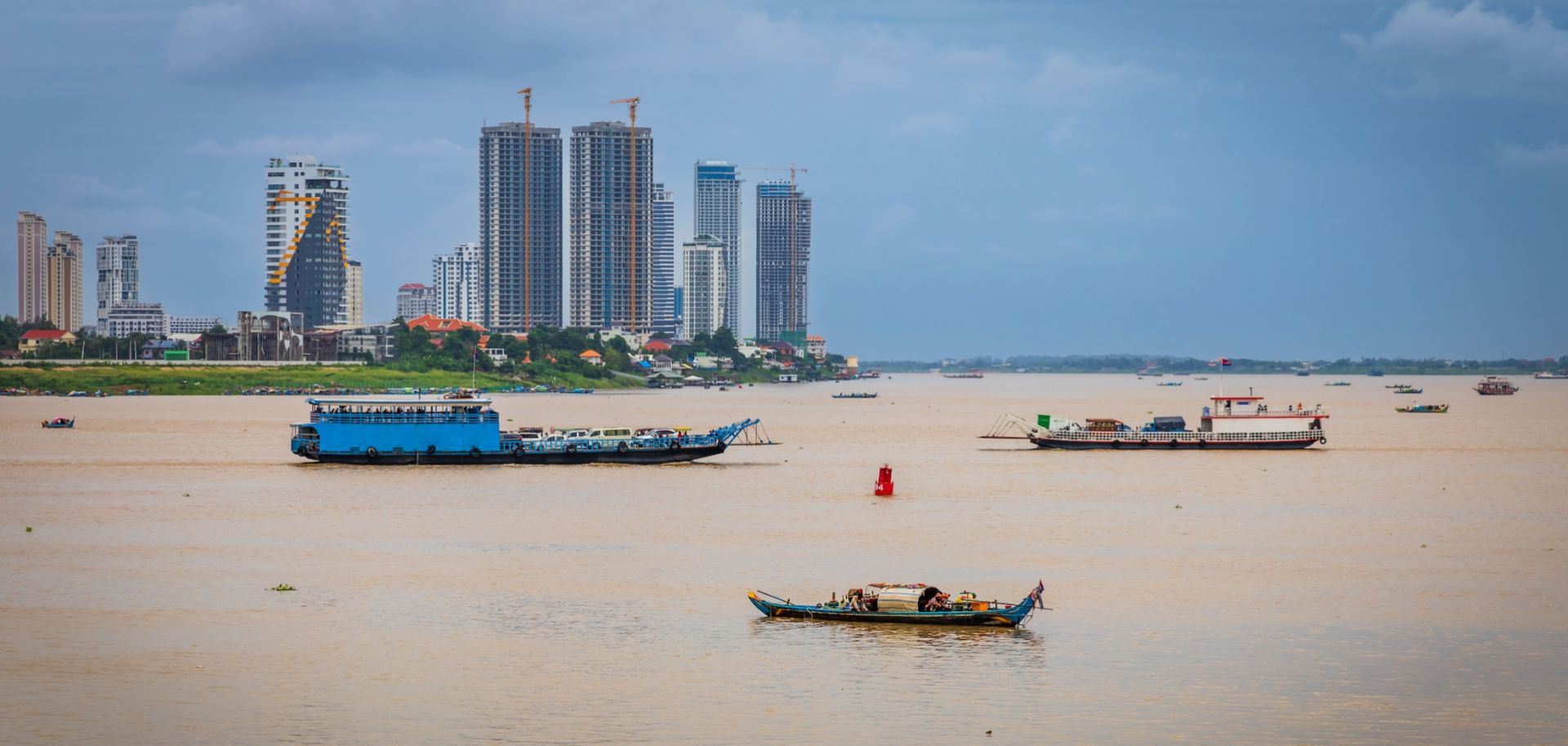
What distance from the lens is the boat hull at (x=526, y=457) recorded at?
77250 mm

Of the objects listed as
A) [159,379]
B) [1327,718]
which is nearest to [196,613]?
[1327,718]

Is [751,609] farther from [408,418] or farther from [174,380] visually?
[174,380]

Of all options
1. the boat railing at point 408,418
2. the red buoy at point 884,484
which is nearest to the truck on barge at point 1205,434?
the red buoy at point 884,484

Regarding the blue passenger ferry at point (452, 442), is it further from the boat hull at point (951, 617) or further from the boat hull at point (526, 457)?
the boat hull at point (951, 617)

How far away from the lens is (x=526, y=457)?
255 ft

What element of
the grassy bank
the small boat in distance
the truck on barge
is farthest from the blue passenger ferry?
the grassy bank

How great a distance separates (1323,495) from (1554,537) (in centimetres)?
1491

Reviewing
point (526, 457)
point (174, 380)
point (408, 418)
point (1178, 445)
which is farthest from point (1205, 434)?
point (174, 380)

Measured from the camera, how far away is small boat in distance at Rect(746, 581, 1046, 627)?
114 ft

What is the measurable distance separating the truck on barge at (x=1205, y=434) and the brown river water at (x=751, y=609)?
1520cm

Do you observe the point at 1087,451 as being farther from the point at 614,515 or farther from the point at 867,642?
the point at 867,642

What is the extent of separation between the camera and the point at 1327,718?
27812 mm

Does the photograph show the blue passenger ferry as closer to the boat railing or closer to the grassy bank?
the boat railing

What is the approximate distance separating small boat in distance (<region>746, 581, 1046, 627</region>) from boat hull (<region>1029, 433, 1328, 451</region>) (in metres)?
60.7
